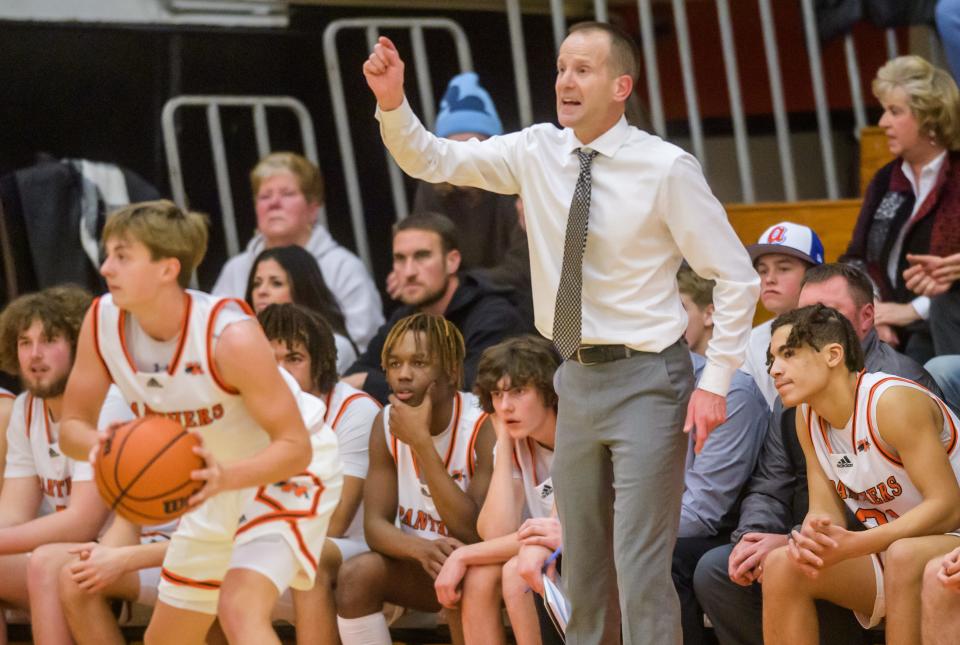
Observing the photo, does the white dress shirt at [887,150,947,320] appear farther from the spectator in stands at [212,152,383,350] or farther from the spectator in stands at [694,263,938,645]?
the spectator in stands at [212,152,383,350]

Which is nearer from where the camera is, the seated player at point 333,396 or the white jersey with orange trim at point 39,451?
the seated player at point 333,396

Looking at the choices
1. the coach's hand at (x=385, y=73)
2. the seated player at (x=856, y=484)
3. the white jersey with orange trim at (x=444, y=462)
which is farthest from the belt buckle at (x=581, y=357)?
the white jersey with orange trim at (x=444, y=462)

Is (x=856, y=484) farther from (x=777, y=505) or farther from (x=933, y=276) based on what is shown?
(x=933, y=276)

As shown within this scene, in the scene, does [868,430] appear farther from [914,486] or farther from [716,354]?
[716,354]

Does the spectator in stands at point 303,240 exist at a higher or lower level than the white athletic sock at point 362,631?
higher

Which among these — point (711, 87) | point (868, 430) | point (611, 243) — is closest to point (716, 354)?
point (611, 243)

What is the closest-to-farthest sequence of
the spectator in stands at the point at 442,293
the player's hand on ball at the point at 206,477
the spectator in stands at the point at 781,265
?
1. the player's hand on ball at the point at 206,477
2. the spectator in stands at the point at 781,265
3. the spectator in stands at the point at 442,293

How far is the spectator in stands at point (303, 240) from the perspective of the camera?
22.9ft

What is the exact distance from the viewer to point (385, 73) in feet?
13.1

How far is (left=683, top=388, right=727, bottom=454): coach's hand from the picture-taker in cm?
392

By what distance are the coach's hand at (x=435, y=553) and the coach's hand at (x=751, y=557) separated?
1.03 meters

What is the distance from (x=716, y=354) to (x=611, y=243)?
419mm

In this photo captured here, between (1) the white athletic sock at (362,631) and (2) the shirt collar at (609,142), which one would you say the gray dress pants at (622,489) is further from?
(1) the white athletic sock at (362,631)

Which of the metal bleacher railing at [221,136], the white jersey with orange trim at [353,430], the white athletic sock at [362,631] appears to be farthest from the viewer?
the metal bleacher railing at [221,136]
